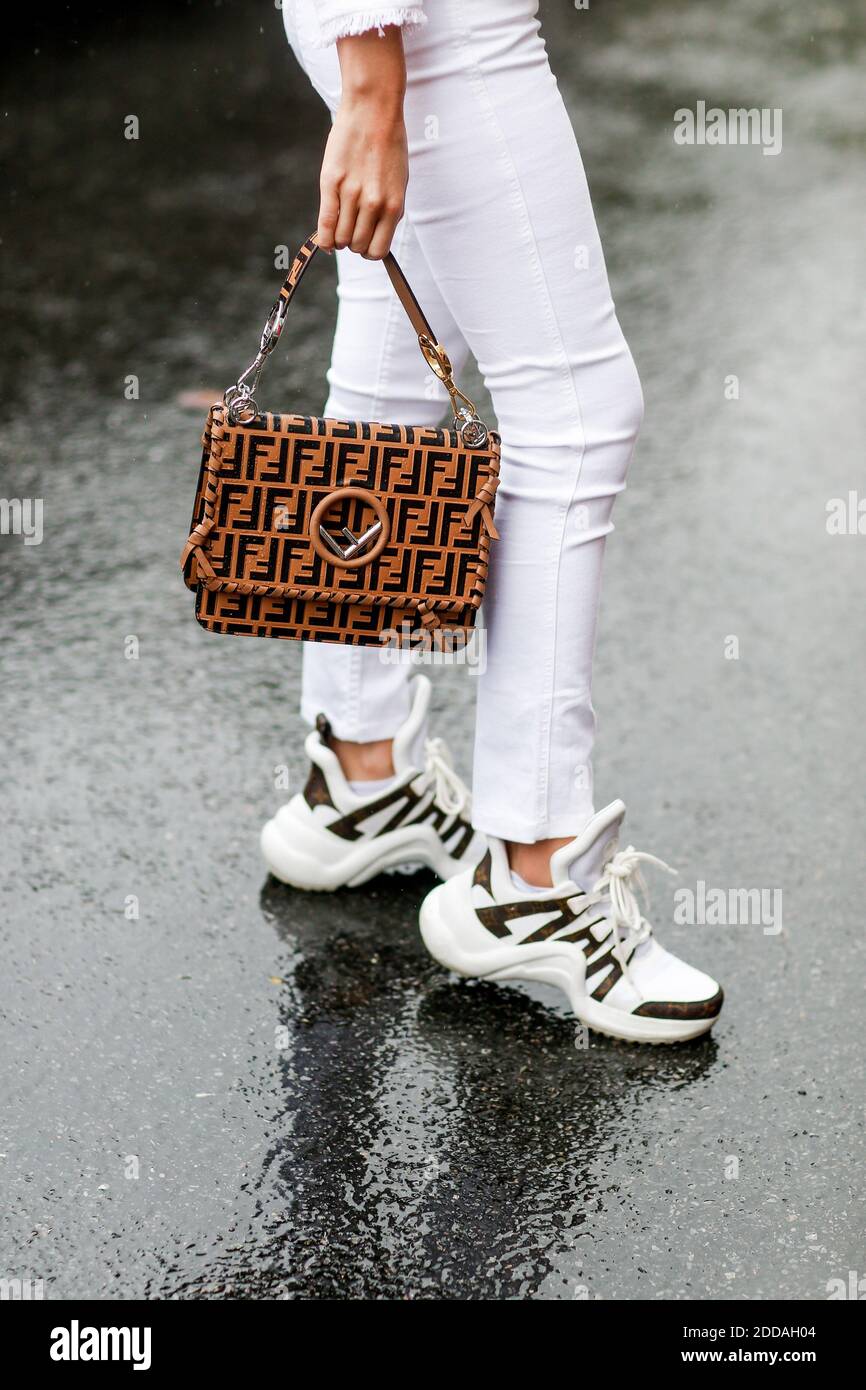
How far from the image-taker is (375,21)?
192cm

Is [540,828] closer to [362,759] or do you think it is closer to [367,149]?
[362,759]

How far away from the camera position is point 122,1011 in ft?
7.75

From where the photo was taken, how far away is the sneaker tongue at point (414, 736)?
104 inches

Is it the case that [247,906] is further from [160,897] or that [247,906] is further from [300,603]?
[300,603]

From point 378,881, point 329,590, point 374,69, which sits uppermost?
point 374,69

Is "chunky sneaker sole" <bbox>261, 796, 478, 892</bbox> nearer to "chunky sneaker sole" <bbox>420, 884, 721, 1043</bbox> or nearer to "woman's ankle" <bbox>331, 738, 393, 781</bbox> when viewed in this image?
"woman's ankle" <bbox>331, 738, 393, 781</bbox>

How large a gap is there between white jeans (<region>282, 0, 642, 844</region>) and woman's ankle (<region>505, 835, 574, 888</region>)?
0.14 ft

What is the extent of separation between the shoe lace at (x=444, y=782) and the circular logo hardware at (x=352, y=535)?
1.96ft

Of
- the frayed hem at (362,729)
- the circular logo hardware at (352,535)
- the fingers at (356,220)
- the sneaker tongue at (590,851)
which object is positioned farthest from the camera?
the frayed hem at (362,729)

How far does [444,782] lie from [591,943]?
→ 1.39 ft

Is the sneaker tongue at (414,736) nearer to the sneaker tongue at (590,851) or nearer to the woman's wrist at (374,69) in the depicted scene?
the sneaker tongue at (590,851)

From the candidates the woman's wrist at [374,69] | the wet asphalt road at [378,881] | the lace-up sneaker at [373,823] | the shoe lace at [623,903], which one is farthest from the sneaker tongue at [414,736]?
the woman's wrist at [374,69]

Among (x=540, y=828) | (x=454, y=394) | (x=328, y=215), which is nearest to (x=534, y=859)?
(x=540, y=828)
